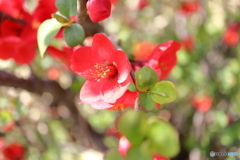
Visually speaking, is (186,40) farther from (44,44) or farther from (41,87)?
(44,44)

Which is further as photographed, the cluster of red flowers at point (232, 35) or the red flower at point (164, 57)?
the cluster of red flowers at point (232, 35)

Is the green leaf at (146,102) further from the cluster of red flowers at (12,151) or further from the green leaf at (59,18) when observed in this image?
the cluster of red flowers at (12,151)

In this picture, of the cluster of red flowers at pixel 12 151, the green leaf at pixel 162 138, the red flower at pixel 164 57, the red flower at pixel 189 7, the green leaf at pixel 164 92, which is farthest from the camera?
the red flower at pixel 189 7

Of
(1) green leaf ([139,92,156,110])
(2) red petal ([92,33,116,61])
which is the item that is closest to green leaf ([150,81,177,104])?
(1) green leaf ([139,92,156,110])

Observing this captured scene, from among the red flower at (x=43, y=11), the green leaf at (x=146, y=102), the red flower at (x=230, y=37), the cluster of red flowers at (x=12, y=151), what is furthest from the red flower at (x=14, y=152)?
the red flower at (x=230, y=37)

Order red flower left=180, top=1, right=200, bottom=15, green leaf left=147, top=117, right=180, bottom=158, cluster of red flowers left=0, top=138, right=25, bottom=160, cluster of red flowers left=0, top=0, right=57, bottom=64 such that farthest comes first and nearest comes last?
red flower left=180, top=1, right=200, bottom=15 → cluster of red flowers left=0, top=138, right=25, bottom=160 → cluster of red flowers left=0, top=0, right=57, bottom=64 → green leaf left=147, top=117, right=180, bottom=158

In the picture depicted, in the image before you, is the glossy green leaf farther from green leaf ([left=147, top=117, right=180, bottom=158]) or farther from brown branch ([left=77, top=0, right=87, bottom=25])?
brown branch ([left=77, top=0, right=87, bottom=25])
